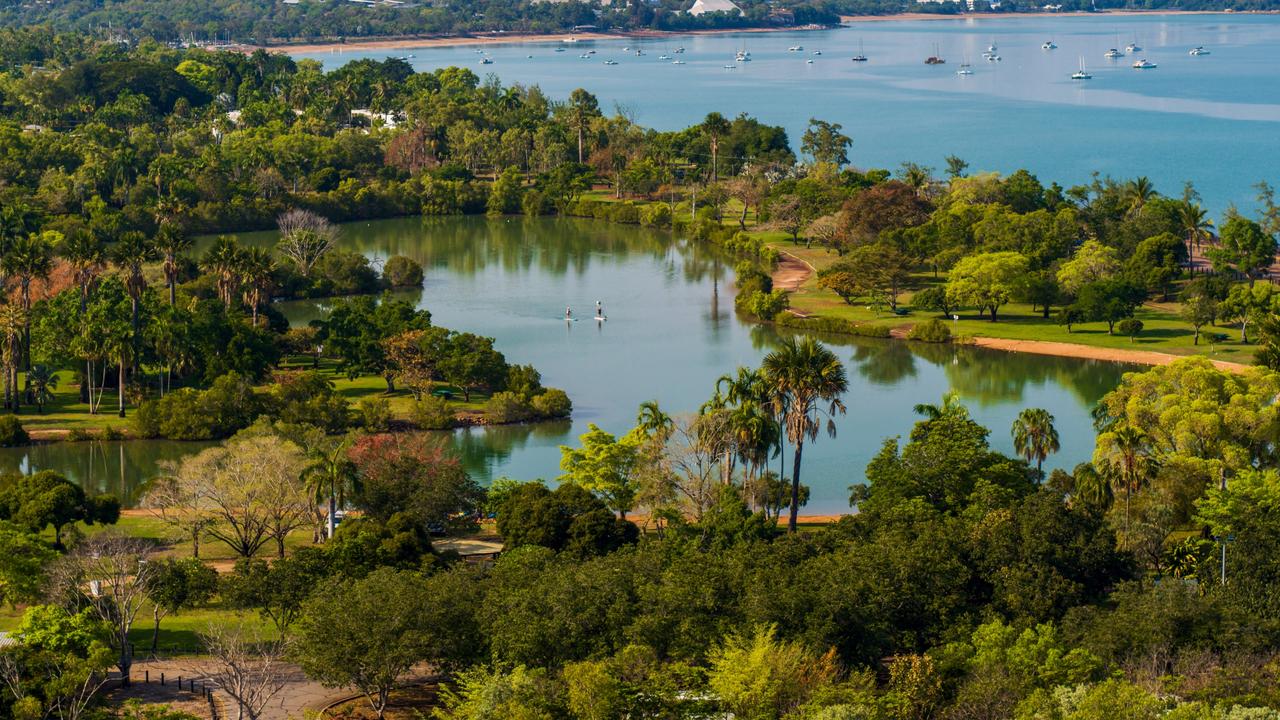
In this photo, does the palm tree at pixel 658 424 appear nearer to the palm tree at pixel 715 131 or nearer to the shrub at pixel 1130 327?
the shrub at pixel 1130 327

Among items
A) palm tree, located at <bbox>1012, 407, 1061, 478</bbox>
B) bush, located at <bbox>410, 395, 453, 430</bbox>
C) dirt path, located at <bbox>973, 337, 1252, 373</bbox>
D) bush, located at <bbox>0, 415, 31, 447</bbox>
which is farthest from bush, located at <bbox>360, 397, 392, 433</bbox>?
dirt path, located at <bbox>973, 337, 1252, 373</bbox>

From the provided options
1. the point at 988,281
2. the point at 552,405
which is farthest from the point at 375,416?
the point at 988,281

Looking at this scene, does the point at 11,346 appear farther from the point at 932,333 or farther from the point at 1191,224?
the point at 1191,224

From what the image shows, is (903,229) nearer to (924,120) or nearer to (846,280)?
(846,280)

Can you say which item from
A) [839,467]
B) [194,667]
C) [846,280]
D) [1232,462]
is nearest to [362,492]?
[194,667]

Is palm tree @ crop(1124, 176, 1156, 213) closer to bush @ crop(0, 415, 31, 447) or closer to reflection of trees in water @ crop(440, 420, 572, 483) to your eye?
reflection of trees in water @ crop(440, 420, 572, 483)

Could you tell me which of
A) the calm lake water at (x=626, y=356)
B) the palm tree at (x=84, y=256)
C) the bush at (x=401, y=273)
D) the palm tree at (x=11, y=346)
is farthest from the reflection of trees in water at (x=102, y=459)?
the bush at (x=401, y=273)
